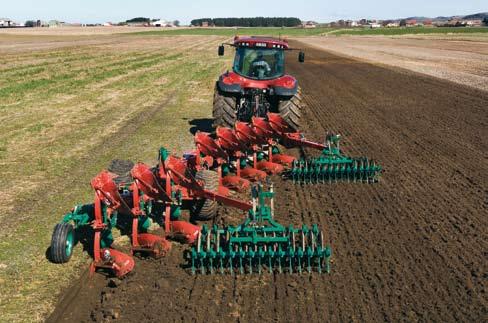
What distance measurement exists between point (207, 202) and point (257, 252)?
4.45 feet

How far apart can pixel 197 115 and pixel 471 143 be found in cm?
702

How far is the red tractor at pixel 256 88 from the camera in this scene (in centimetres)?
1009

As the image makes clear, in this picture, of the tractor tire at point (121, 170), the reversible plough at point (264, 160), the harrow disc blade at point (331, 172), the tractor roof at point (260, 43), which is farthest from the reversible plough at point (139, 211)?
the tractor roof at point (260, 43)

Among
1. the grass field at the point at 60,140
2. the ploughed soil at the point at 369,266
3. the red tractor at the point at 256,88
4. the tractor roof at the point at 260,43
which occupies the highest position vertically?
the tractor roof at the point at 260,43

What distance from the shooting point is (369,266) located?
5.33 meters

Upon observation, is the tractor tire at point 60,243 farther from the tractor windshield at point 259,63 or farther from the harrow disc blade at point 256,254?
the tractor windshield at point 259,63

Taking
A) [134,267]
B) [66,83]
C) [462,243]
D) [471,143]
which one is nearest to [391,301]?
[462,243]

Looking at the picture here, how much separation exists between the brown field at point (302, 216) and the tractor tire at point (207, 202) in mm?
377

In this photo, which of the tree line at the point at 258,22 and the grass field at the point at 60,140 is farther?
the tree line at the point at 258,22

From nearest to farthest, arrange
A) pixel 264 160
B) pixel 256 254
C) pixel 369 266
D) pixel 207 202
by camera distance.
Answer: pixel 256 254, pixel 369 266, pixel 207 202, pixel 264 160

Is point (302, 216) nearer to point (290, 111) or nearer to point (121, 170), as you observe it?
point (121, 170)

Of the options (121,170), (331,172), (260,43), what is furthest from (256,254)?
(260,43)

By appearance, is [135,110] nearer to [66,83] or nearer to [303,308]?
[66,83]

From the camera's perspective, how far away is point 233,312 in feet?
14.7
